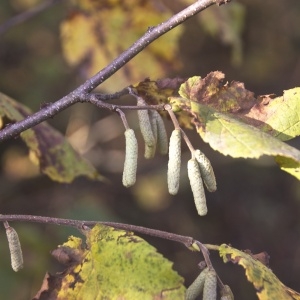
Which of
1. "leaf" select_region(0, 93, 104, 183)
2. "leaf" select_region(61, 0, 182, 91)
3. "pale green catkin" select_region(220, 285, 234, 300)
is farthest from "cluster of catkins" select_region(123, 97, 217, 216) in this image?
"leaf" select_region(61, 0, 182, 91)

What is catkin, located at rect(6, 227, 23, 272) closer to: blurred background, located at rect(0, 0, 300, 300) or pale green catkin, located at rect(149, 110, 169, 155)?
pale green catkin, located at rect(149, 110, 169, 155)

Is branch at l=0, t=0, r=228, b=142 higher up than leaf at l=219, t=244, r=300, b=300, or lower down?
higher up

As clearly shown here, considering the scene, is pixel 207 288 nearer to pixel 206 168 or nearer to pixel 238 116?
pixel 206 168

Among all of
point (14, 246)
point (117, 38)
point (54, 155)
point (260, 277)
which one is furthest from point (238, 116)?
point (117, 38)

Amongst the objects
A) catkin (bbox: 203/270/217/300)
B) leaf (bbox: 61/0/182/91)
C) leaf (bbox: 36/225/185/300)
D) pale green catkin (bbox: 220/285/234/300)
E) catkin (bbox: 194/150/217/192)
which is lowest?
pale green catkin (bbox: 220/285/234/300)

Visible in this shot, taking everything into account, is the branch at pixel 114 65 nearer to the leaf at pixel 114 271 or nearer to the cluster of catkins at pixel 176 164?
the cluster of catkins at pixel 176 164

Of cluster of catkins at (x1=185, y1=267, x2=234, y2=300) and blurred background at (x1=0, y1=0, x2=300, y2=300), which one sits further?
blurred background at (x1=0, y1=0, x2=300, y2=300)

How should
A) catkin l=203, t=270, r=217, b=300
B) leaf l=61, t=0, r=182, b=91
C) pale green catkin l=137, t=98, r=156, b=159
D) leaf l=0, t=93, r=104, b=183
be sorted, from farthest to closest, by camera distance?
1. leaf l=61, t=0, r=182, b=91
2. leaf l=0, t=93, r=104, b=183
3. pale green catkin l=137, t=98, r=156, b=159
4. catkin l=203, t=270, r=217, b=300
